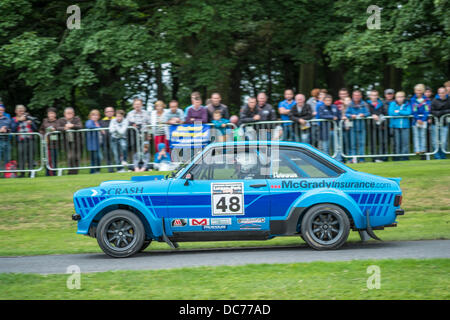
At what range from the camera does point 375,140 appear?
617 inches

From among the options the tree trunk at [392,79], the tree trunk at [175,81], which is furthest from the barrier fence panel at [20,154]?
the tree trunk at [392,79]

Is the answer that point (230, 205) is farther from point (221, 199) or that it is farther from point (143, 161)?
point (143, 161)

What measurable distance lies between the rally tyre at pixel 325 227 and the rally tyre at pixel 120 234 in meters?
2.35

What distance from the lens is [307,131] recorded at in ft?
50.8

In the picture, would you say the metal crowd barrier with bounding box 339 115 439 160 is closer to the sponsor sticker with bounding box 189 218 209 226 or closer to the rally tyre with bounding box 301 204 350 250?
the rally tyre with bounding box 301 204 350 250

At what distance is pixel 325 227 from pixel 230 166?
1610mm

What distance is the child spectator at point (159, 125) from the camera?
51.2 feet

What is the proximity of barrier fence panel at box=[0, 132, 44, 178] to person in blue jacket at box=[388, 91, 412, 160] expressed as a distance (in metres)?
9.00

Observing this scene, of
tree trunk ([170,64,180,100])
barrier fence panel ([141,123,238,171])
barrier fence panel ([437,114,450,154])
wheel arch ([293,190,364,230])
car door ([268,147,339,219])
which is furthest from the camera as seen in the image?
tree trunk ([170,64,180,100])

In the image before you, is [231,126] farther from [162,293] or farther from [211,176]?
[162,293]

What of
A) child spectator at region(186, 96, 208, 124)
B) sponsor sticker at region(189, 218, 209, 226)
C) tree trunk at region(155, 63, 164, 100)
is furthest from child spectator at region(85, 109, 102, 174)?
tree trunk at region(155, 63, 164, 100)

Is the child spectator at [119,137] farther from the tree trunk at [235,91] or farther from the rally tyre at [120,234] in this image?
the tree trunk at [235,91]

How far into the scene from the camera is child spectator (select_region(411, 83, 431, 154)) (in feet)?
50.8

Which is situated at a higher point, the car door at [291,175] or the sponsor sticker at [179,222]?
the car door at [291,175]
